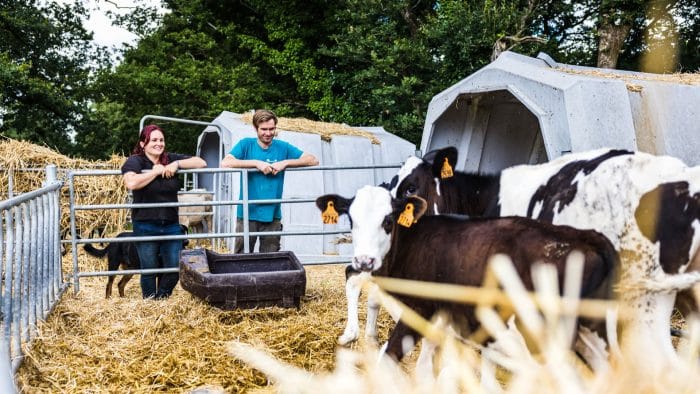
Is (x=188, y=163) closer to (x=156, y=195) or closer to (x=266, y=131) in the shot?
(x=156, y=195)

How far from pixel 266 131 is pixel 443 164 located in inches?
74.5

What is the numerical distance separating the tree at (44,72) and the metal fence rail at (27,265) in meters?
12.2

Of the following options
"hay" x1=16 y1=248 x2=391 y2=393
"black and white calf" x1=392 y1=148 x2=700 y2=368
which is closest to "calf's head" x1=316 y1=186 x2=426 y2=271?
"black and white calf" x1=392 y1=148 x2=700 y2=368

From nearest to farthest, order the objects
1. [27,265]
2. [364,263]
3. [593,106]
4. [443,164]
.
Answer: [364,263], [27,265], [593,106], [443,164]

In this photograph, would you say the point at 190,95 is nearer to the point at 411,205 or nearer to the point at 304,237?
Answer: the point at 304,237

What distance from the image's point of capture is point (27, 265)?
4.47 meters

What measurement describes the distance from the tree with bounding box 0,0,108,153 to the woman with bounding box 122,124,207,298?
38.8 feet

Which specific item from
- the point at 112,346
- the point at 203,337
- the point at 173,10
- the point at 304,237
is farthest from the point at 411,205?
the point at 173,10

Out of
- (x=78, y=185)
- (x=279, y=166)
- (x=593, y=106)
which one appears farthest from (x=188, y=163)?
(x=78, y=185)

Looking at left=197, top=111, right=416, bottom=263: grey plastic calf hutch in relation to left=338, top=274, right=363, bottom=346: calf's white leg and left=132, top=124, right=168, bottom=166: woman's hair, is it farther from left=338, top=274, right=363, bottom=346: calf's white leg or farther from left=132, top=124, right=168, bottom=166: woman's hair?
left=338, top=274, right=363, bottom=346: calf's white leg

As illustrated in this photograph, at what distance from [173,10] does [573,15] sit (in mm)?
13114

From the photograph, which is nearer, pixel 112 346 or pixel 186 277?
pixel 112 346

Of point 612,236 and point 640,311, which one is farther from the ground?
point 612,236

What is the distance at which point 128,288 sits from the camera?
792cm
